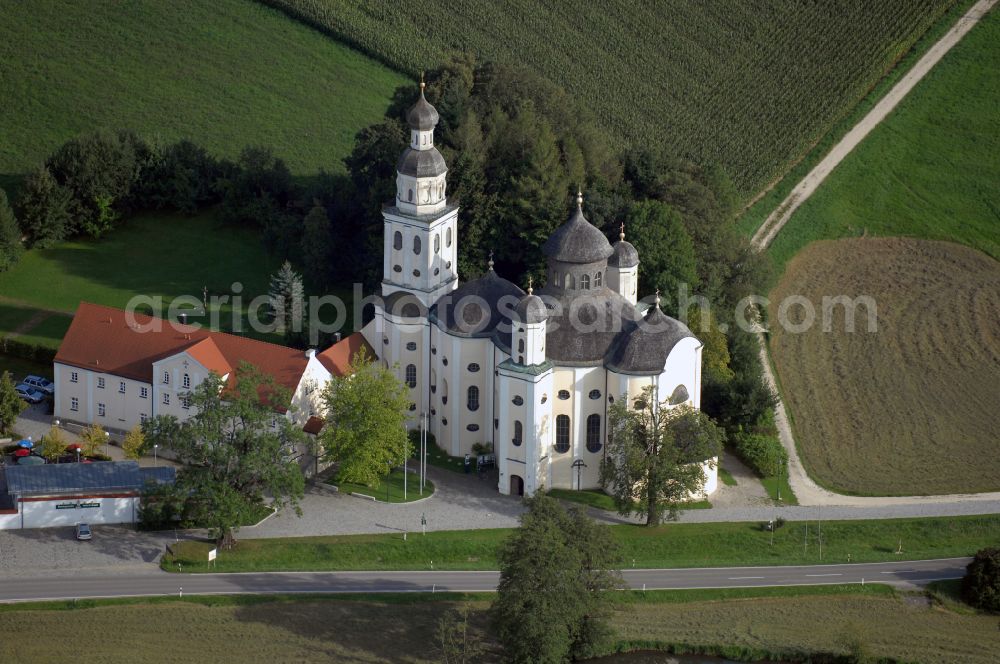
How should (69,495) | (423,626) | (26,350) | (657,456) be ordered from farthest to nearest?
1. (26,350)
2. (657,456)
3. (69,495)
4. (423,626)

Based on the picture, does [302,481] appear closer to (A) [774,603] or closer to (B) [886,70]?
(A) [774,603]

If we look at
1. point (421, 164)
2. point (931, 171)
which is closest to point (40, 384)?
point (421, 164)

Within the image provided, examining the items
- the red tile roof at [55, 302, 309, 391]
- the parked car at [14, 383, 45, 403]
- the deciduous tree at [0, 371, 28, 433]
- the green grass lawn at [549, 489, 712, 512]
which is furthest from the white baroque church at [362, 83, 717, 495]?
the deciduous tree at [0, 371, 28, 433]

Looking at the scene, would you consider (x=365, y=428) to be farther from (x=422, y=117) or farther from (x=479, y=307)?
(x=422, y=117)

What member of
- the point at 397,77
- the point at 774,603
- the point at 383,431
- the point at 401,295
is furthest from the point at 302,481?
the point at 397,77

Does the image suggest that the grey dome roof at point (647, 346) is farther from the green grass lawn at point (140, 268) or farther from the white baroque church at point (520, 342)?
the green grass lawn at point (140, 268)

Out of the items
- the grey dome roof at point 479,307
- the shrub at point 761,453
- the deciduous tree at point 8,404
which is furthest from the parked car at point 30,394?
the shrub at point 761,453
